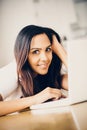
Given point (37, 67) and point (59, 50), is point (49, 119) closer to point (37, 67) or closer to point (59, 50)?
point (37, 67)

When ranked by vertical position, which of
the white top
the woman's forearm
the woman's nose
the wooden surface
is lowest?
the wooden surface

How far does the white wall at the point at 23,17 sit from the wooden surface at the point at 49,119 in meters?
0.36

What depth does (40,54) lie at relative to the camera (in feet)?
4.80

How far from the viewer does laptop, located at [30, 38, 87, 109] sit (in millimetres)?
1479

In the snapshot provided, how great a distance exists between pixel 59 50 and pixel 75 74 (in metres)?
0.19

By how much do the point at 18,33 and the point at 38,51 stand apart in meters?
0.17

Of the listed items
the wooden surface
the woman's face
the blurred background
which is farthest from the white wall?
the wooden surface

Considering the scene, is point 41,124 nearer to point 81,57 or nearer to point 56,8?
point 81,57

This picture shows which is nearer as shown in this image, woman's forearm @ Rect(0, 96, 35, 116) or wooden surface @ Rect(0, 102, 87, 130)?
wooden surface @ Rect(0, 102, 87, 130)

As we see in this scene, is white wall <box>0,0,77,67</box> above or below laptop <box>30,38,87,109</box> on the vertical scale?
above

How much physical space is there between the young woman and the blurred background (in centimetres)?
4

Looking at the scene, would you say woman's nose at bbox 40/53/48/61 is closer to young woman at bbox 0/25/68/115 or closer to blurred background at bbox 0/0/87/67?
young woman at bbox 0/25/68/115

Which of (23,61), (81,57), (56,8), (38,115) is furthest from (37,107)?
(56,8)

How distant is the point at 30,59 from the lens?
1.46 metres
